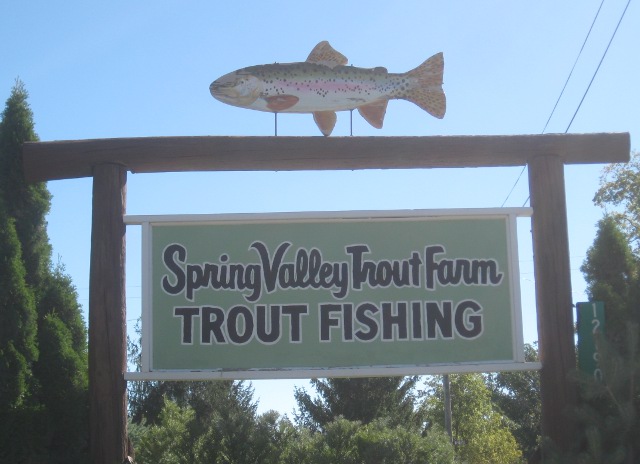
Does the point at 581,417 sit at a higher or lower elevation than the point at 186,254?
lower

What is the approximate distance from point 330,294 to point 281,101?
1803 mm

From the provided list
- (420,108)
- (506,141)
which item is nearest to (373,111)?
(420,108)

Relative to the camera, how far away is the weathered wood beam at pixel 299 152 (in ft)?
25.4

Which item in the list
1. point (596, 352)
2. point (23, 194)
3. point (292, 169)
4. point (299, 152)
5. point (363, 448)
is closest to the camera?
point (363, 448)

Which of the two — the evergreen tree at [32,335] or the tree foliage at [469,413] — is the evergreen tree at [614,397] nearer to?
the evergreen tree at [32,335]

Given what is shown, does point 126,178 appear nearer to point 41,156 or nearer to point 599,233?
point 41,156

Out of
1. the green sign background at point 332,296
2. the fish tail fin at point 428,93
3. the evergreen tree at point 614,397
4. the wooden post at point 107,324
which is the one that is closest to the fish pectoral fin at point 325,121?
the fish tail fin at point 428,93

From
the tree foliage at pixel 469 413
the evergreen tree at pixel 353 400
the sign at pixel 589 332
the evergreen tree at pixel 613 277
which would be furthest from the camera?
the tree foliage at pixel 469 413

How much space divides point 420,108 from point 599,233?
207 cm

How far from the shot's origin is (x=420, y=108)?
8.27m

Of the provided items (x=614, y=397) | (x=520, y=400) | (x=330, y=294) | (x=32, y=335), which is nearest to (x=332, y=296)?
(x=330, y=294)

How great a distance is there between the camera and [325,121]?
8.03m

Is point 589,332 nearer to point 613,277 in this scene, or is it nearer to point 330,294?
point 613,277

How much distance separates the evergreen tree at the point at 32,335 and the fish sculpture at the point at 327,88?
251 cm
